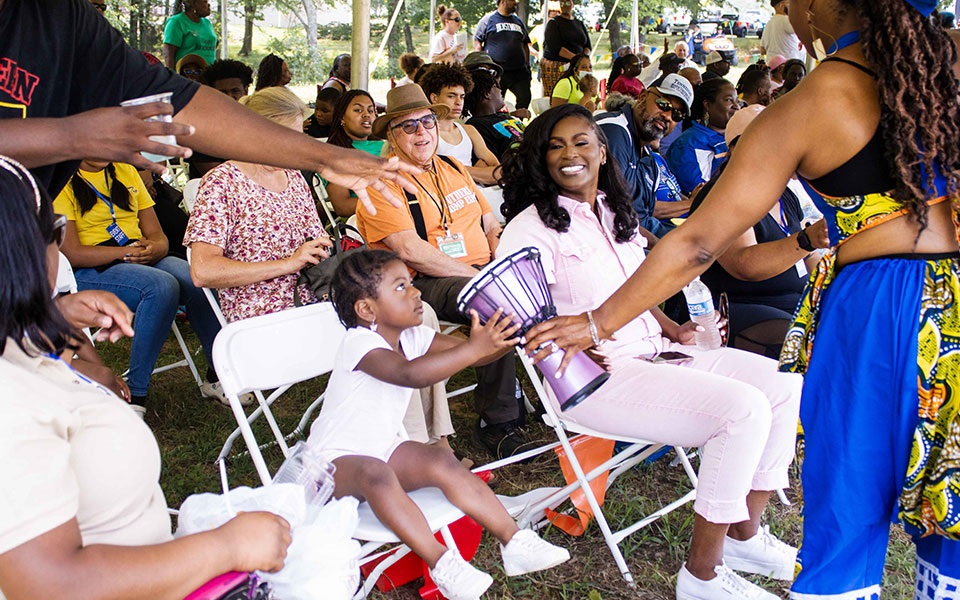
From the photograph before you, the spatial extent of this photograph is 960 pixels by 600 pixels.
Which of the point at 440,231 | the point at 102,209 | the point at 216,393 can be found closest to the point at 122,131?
the point at 440,231

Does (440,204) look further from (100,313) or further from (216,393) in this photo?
(100,313)

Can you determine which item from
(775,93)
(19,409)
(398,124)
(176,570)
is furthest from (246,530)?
(775,93)

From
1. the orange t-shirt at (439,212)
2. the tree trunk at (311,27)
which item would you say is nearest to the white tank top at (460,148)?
the orange t-shirt at (439,212)

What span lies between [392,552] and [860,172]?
173 centimetres

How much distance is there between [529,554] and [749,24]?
127 feet

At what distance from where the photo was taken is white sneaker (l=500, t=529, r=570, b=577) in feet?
8.43

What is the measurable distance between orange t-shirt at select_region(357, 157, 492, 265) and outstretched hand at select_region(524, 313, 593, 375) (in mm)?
1869

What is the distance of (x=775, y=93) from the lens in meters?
9.62

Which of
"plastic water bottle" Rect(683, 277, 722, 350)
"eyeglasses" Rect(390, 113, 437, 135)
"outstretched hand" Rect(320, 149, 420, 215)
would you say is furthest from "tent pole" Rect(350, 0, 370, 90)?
"outstretched hand" Rect(320, 149, 420, 215)

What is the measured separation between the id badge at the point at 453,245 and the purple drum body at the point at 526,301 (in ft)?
5.98

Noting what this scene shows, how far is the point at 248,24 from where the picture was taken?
76.9ft

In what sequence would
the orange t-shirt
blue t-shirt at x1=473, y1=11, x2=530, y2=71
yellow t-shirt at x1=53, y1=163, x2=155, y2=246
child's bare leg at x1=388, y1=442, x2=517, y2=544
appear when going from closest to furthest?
child's bare leg at x1=388, y1=442, x2=517, y2=544, the orange t-shirt, yellow t-shirt at x1=53, y1=163, x2=155, y2=246, blue t-shirt at x1=473, y1=11, x2=530, y2=71

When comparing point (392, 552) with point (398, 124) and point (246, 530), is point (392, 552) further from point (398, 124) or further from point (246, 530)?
point (398, 124)

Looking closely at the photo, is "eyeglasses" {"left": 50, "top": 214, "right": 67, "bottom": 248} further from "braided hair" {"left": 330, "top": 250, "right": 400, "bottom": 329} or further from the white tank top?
the white tank top
